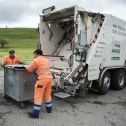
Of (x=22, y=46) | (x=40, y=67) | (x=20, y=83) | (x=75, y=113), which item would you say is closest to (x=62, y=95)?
(x=75, y=113)

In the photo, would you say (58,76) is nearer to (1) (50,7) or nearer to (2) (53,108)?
(2) (53,108)

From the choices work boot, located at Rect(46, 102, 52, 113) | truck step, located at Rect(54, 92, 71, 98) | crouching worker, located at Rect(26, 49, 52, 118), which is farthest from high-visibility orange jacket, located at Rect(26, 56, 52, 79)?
truck step, located at Rect(54, 92, 71, 98)

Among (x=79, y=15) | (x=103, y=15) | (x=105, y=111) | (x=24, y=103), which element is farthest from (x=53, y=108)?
(x=103, y=15)

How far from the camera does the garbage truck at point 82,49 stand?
24.5 feet

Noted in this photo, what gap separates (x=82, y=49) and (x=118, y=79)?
2.48m

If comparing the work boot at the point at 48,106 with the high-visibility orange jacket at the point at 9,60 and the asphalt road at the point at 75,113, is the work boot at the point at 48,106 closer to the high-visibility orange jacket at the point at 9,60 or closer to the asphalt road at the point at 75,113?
the asphalt road at the point at 75,113

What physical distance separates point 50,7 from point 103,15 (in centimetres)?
160

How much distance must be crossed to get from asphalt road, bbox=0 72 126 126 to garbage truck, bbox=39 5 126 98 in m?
0.34

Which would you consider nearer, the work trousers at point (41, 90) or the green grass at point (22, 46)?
the work trousers at point (41, 90)

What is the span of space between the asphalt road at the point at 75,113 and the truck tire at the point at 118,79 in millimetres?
1207

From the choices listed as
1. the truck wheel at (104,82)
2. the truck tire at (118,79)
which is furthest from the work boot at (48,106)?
the truck tire at (118,79)

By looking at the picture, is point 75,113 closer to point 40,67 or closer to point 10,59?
point 40,67

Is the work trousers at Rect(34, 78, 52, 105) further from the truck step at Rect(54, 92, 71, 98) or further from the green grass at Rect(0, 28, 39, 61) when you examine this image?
the green grass at Rect(0, 28, 39, 61)

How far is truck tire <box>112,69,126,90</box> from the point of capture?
9.40 m
